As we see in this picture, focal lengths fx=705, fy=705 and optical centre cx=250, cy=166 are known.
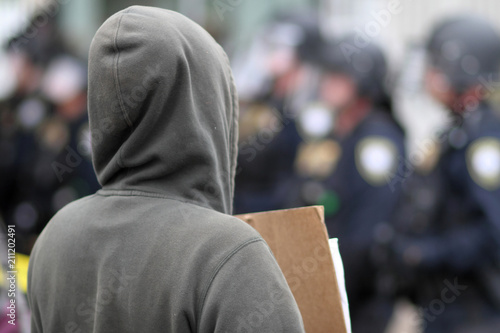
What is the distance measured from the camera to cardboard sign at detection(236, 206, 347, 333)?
1418 mm

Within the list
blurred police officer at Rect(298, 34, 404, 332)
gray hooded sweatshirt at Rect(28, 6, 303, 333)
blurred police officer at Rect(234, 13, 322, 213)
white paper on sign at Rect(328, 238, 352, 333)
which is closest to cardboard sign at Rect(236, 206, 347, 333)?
white paper on sign at Rect(328, 238, 352, 333)

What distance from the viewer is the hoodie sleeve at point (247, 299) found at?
1.21 meters

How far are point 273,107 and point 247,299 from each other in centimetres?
456

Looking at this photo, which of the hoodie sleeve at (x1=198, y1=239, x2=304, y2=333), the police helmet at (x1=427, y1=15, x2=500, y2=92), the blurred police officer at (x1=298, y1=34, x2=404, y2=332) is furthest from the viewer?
the blurred police officer at (x1=298, y1=34, x2=404, y2=332)

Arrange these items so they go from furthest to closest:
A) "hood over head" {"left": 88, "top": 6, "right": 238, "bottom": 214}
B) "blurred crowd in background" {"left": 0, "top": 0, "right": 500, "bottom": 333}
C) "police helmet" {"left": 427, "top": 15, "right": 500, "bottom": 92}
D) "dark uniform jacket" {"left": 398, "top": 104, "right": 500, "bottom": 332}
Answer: "police helmet" {"left": 427, "top": 15, "right": 500, "bottom": 92}
"blurred crowd in background" {"left": 0, "top": 0, "right": 500, "bottom": 333}
"dark uniform jacket" {"left": 398, "top": 104, "right": 500, "bottom": 332}
"hood over head" {"left": 88, "top": 6, "right": 238, "bottom": 214}

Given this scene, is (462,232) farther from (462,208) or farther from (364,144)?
(364,144)

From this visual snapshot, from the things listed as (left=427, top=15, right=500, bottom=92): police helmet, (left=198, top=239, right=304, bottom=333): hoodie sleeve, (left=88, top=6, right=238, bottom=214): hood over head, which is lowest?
(left=427, top=15, right=500, bottom=92): police helmet

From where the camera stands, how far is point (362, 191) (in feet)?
14.2

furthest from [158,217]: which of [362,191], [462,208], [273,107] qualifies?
[273,107]

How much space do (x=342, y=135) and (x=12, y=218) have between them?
3.54 m

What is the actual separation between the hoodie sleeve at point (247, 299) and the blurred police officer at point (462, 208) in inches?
102

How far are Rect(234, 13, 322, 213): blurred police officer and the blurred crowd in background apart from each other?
12 millimetres

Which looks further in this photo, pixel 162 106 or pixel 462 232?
pixel 462 232

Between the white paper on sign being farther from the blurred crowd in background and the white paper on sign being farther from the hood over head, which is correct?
the blurred crowd in background
